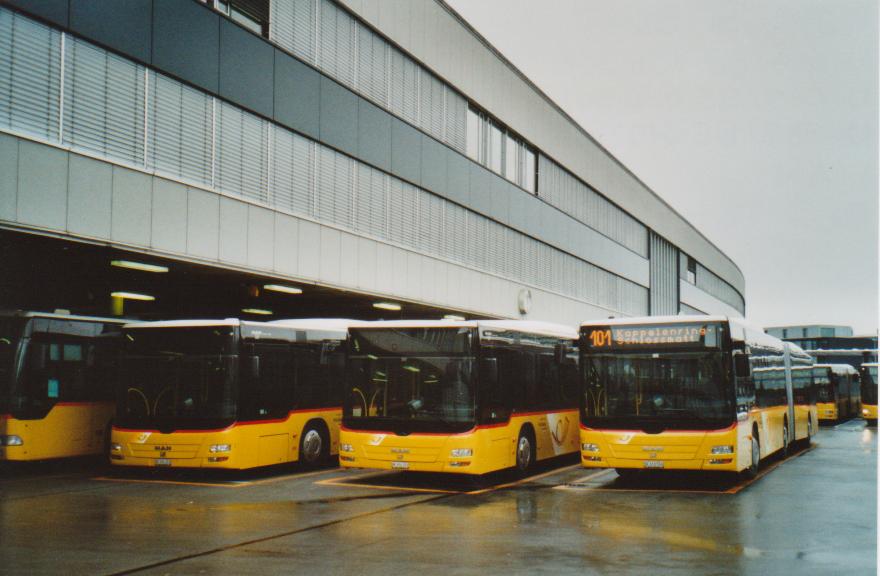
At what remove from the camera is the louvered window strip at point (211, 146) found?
649 inches

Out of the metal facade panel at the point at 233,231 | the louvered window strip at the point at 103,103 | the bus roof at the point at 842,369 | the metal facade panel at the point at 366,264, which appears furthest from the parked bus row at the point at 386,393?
the bus roof at the point at 842,369

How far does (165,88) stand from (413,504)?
396 inches

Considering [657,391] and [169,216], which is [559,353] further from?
[169,216]

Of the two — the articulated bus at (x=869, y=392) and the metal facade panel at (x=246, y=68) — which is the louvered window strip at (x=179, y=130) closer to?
the metal facade panel at (x=246, y=68)

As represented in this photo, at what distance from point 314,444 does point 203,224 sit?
195 inches

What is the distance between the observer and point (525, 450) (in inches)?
709

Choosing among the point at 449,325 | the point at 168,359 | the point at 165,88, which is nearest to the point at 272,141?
the point at 165,88

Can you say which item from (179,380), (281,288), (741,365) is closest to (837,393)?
(281,288)

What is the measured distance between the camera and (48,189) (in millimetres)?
16062

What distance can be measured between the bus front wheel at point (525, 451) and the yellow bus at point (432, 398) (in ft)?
0.39

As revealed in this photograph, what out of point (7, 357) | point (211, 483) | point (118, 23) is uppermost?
point (118, 23)

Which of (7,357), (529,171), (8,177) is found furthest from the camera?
(529,171)

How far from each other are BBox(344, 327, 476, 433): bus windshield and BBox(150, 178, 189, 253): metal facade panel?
449 cm

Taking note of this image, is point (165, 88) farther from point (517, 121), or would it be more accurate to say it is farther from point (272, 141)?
point (517, 121)
